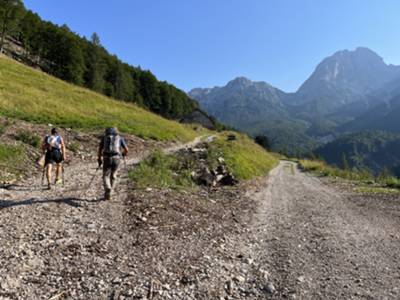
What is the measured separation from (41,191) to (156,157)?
27.2 feet

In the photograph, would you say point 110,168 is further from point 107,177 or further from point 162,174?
point 162,174

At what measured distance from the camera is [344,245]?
354 inches

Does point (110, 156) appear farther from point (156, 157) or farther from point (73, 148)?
point (73, 148)

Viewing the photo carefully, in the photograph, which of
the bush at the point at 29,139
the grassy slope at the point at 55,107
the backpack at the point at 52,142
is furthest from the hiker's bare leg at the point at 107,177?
Result: the grassy slope at the point at 55,107

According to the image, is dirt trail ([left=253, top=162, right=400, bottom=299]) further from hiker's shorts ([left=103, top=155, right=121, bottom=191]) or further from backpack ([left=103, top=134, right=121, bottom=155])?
backpack ([left=103, top=134, right=121, bottom=155])

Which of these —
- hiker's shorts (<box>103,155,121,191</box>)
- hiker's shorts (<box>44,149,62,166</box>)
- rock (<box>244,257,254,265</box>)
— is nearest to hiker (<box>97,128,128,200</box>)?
hiker's shorts (<box>103,155,121,191</box>)

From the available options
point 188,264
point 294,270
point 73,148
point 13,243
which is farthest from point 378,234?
point 73,148

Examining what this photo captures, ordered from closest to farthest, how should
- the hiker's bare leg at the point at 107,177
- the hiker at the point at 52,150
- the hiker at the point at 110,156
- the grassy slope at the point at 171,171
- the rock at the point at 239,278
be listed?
the rock at the point at 239,278, the hiker's bare leg at the point at 107,177, the hiker at the point at 110,156, the hiker at the point at 52,150, the grassy slope at the point at 171,171

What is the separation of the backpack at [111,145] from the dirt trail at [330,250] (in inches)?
217

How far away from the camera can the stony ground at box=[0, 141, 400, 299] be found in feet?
19.8

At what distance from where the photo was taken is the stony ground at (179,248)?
238 inches

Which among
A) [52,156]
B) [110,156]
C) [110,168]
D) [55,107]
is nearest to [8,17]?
[55,107]

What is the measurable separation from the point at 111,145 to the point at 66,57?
225ft

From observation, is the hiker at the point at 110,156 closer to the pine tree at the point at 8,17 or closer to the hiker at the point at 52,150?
the hiker at the point at 52,150
